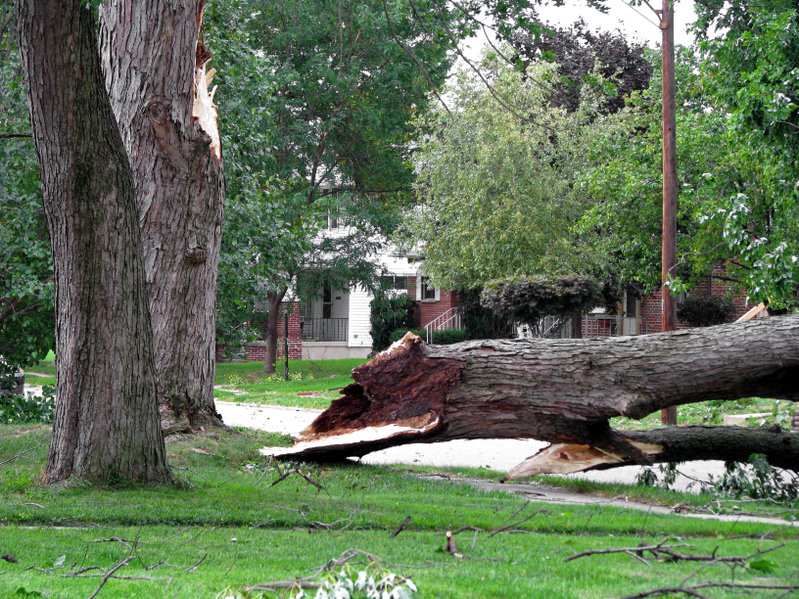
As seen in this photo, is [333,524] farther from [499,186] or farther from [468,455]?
[499,186]

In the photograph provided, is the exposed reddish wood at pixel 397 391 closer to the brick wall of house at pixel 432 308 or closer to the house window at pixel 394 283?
the house window at pixel 394 283

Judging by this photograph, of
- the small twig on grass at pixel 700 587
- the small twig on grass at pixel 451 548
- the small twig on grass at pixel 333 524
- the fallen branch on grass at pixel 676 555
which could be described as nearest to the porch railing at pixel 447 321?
the small twig on grass at pixel 333 524

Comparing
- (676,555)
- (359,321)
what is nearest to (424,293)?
(359,321)

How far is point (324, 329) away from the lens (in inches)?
1512

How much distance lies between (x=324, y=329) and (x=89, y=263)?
31.5m

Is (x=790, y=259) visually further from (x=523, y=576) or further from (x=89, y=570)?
(x=89, y=570)

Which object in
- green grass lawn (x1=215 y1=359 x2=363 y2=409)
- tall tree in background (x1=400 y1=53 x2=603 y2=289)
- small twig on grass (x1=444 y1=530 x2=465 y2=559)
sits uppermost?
tall tree in background (x1=400 y1=53 x2=603 y2=289)

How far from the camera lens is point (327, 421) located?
956 centimetres

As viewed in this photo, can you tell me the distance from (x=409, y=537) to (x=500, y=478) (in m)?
4.01

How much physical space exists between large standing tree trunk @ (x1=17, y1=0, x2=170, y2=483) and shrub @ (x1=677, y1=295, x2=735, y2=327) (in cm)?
2473

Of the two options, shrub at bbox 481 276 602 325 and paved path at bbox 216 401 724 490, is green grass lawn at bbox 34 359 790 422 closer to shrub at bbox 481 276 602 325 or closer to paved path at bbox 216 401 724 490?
paved path at bbox 216 401 724 490

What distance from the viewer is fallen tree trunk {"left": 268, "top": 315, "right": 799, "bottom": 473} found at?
829 cm

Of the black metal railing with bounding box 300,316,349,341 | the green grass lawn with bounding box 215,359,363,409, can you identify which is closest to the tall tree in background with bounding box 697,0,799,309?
the green grass lawn with bounding box 215,359,363,409

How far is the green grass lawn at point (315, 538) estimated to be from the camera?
4020mm
